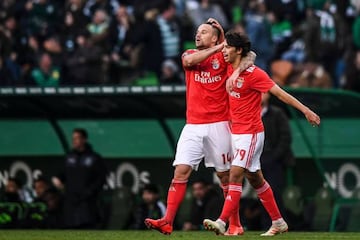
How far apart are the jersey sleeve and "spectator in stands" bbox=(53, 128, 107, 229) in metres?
6.43

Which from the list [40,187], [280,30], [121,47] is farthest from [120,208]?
[280,30]

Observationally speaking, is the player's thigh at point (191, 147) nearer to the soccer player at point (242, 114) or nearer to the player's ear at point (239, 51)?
the soccer player at point (242, 114)

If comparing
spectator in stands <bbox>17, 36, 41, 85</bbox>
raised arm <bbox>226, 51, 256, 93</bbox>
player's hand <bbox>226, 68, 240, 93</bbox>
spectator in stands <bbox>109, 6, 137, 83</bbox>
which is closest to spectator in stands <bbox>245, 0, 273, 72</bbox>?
spectator in stands <bbox>109, 6, 137, 83</bbox>

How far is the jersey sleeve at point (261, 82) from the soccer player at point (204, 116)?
1.39 feet

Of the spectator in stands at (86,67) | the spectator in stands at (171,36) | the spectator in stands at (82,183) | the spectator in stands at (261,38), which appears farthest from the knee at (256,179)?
the spectator in stands at (171,36)

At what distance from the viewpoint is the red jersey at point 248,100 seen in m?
14.5

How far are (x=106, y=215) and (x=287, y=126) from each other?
13.3 feet

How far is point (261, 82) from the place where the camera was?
47.3 ft

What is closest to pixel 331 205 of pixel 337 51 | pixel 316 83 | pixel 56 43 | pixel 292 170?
pixel 292 170

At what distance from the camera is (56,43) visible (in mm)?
26312

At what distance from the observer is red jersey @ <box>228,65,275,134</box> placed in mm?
14461

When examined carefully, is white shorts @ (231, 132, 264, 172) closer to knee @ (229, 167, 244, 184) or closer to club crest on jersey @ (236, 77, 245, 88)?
knee @ (229, 167, 244, 184)

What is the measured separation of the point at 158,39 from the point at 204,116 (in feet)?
33.5

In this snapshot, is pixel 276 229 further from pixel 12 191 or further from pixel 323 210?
pixel 12 191
